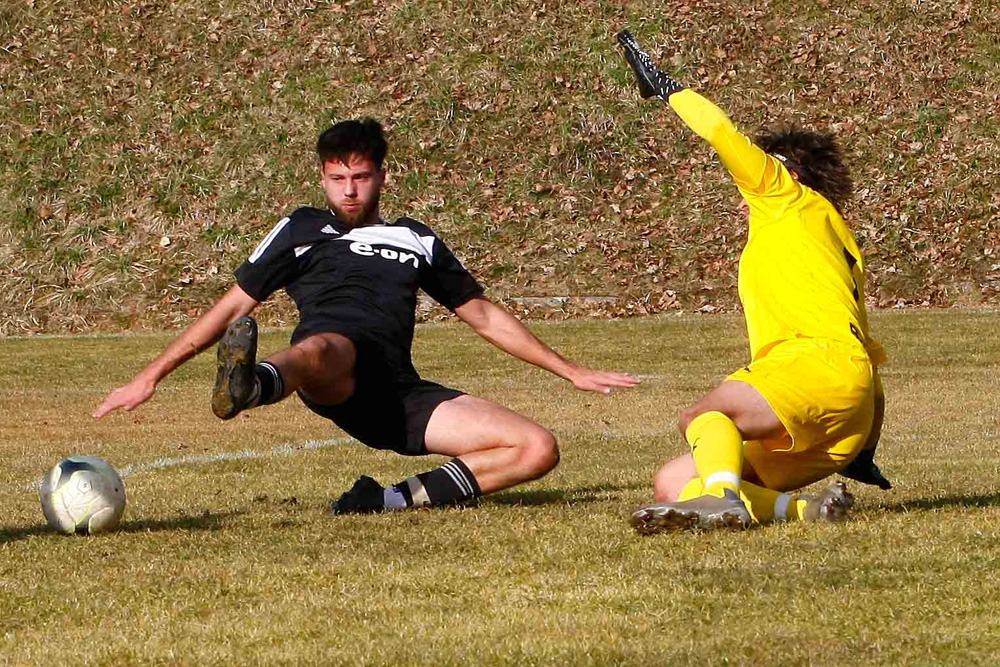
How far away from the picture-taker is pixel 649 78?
280 inches

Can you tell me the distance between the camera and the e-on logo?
775 cm

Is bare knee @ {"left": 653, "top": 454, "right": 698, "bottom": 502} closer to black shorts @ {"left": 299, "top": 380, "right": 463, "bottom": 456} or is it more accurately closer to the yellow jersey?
the yellow jersey

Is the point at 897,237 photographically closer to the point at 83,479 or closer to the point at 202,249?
the point at 202,249

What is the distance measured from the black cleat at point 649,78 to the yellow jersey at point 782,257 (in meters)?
0.32

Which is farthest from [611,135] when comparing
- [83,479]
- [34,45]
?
[83,479]

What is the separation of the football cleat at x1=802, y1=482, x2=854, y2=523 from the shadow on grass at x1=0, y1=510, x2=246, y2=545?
2.66 metres

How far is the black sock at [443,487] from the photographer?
764 centimetres

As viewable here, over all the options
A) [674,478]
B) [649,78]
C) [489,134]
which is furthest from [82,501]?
[489,134]

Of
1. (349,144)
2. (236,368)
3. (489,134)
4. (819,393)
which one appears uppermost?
(489,134)

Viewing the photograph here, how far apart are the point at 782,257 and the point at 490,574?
190cm

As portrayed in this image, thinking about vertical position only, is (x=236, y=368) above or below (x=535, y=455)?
above

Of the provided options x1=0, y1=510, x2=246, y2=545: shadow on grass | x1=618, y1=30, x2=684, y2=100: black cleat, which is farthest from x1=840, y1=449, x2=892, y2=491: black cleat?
x1=0, y1=510, x2=246, y2=545: shadow on grass

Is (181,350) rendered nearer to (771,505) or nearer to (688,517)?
(688,517)

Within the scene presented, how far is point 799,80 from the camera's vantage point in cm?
2786
